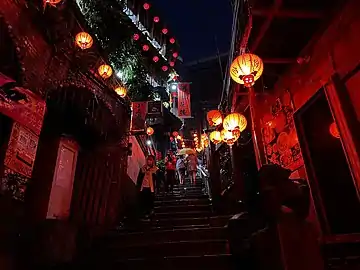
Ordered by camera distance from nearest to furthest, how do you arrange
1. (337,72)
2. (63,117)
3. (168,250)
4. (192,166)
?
(337,72) → (168,250) → (63,117) → (192,166)

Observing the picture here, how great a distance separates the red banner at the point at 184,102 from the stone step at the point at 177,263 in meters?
12.5

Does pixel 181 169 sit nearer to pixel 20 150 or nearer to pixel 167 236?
pixel 167 236

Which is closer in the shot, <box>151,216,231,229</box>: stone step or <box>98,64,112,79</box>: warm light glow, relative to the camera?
<box>151,216,231,229</box>: stone step

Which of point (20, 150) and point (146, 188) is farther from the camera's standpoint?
point (146, 188)

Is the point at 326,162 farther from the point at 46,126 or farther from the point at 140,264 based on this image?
the point at 46,126

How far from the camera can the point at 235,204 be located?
8828 mm

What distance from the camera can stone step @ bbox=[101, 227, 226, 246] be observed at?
667 cm

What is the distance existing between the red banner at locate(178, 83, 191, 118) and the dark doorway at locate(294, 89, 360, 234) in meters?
10.9

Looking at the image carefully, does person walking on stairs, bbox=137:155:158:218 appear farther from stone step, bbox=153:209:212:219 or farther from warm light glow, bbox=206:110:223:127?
warm light glow, bbox=206:110:223:127

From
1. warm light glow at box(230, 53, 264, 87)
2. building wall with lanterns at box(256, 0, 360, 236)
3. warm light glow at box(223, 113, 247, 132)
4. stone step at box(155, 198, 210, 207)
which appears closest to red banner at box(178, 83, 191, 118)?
stone step at box(155, 198, 210, 207)

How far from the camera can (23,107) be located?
5.22 metres

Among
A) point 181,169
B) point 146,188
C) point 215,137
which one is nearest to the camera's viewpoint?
point 146,188

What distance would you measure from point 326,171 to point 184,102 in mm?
12064

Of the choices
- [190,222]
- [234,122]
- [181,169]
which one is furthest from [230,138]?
[181,169]
